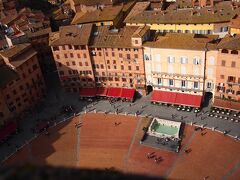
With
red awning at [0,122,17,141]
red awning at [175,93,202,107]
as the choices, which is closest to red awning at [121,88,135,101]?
red awning at [175,93,202,107]

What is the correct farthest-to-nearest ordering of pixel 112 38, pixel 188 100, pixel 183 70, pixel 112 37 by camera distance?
1. pixel 112 37
2. pixel 112 38
3. pixel 188 100
4. pixel 183 70

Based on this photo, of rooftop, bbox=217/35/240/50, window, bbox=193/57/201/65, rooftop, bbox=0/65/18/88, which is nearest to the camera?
rooftop, bbox=217/35/240/50

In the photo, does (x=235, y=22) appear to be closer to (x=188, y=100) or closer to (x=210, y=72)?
(x=210, y=72)

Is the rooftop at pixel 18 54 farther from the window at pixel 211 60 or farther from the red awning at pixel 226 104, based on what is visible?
the red awning at pixel 226 104

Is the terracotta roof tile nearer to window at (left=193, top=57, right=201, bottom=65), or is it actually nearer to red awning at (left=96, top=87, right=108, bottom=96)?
red awning at (left=96, top=87, right=108, bottom=96)

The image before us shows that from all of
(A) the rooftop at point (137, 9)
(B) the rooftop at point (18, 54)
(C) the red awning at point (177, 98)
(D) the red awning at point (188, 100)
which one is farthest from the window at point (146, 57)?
(B) the rooftop at point (18, 54)

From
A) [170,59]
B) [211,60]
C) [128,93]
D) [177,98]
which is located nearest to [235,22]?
[211,60]
